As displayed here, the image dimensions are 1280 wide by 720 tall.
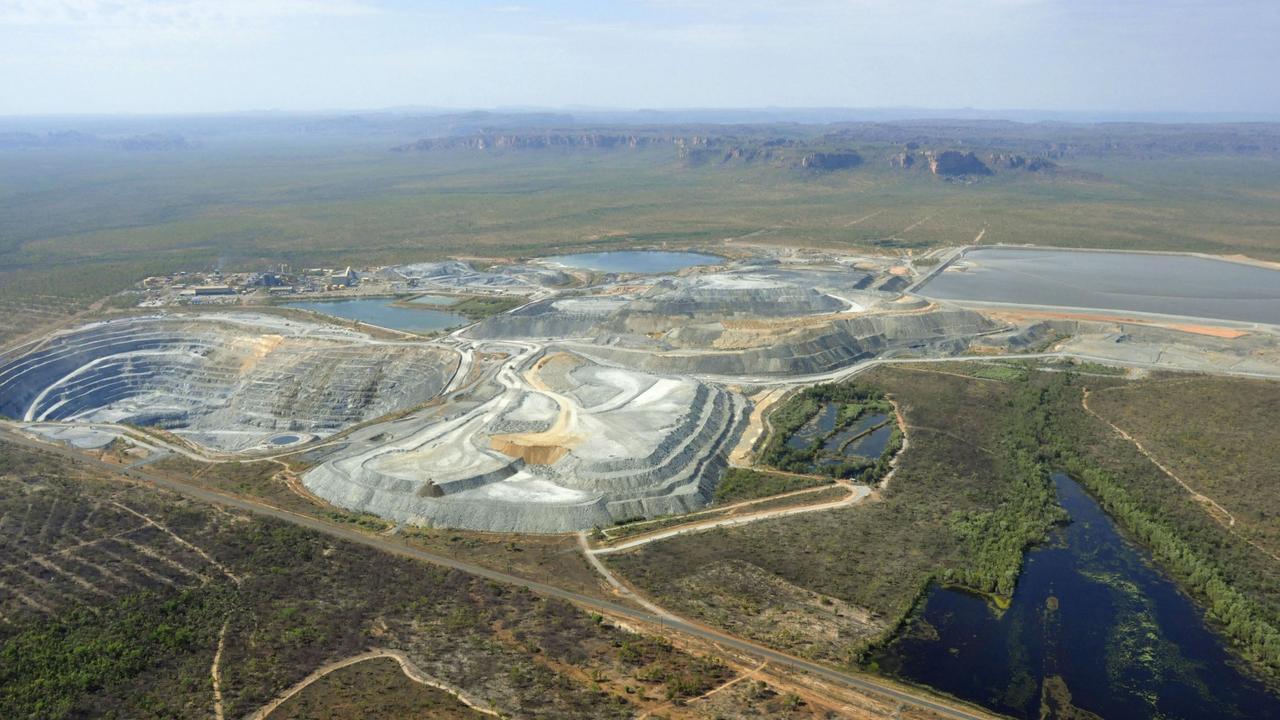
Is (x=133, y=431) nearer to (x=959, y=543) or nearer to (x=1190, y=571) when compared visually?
(x=959, y=543)

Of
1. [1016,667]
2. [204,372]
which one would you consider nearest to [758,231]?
[204,372]

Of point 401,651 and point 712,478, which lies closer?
point 401,651

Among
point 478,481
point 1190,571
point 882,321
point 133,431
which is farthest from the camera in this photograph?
point 882,321

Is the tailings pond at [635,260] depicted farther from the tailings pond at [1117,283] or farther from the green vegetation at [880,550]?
the green vegetation at [880,550]

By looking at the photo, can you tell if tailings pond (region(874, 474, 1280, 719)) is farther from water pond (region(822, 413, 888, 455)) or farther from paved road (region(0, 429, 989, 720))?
water pond (region(822, 413, 888, 455))

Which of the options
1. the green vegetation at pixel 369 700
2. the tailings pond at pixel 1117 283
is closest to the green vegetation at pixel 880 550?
the green vegetation at pixel 369 700

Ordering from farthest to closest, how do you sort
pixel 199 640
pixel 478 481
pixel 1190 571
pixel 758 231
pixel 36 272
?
pixel 758 231 → pixel 36 272 → pixel 478 481 → pixel 1190 571 → pixel 199 640
